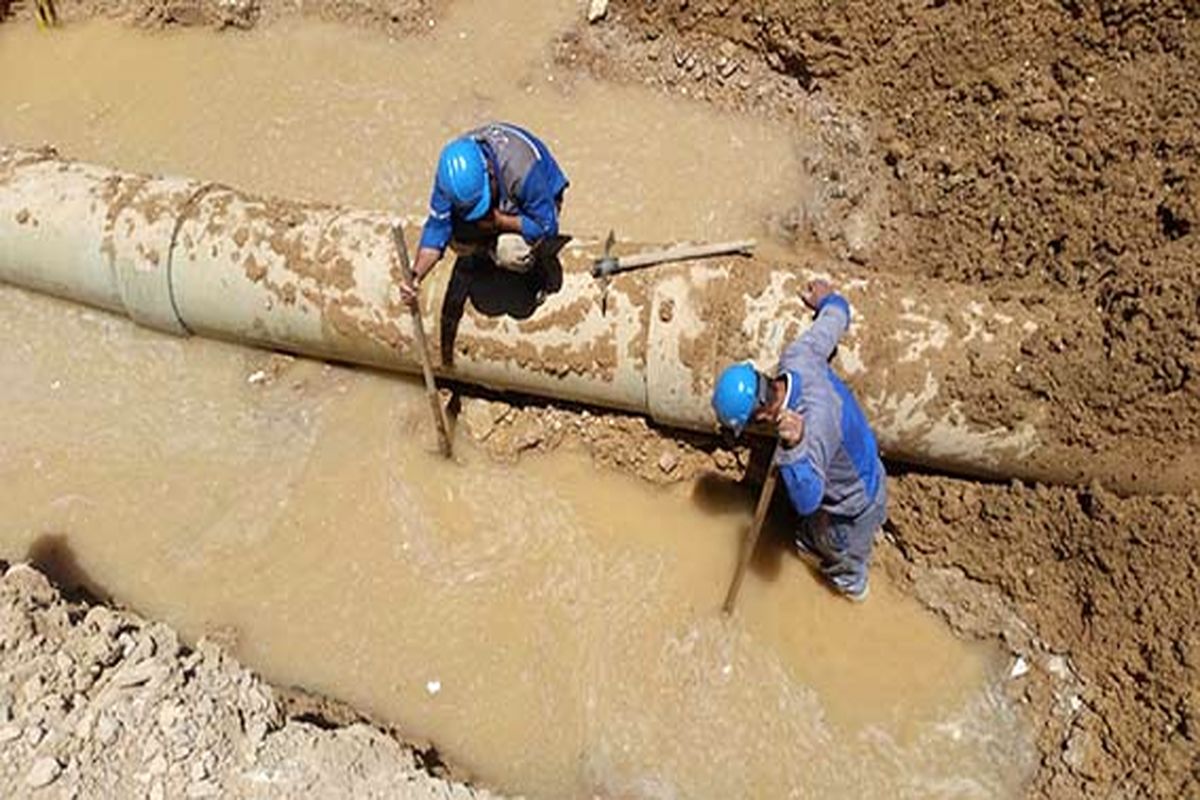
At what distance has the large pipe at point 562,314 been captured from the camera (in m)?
5.38

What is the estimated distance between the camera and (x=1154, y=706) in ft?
16.4

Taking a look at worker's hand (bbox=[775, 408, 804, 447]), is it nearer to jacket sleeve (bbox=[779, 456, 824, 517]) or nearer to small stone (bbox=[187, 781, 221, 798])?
jacket sleeve (bbox=[779, 456, 824, 517])

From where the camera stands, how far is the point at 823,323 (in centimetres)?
528

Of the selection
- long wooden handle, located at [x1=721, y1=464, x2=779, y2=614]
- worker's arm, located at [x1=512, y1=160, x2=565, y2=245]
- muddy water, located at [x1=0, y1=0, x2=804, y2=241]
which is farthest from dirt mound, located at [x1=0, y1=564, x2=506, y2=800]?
muddy water, located at [x1=0, y1=0, x2=804, y2=241]

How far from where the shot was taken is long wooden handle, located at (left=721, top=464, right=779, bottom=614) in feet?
17.1

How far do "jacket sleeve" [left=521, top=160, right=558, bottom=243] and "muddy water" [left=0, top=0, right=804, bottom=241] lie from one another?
5.91 ft

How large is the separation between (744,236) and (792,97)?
46.4 inches

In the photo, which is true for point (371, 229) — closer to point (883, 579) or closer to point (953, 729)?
point (883, 579)

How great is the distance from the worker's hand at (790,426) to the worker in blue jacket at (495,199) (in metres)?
1.57

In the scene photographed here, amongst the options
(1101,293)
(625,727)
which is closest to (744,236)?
(1101,293)

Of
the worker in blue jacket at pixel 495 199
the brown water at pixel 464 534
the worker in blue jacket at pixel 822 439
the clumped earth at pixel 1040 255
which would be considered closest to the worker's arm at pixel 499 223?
the worker in blue jacket at pixel 495 199

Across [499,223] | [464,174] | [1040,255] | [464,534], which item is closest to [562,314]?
[499,223]

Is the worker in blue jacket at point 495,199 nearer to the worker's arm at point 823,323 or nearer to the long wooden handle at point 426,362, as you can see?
the long wooden handle at point 426,362

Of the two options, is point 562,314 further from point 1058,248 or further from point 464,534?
point 1058,248
